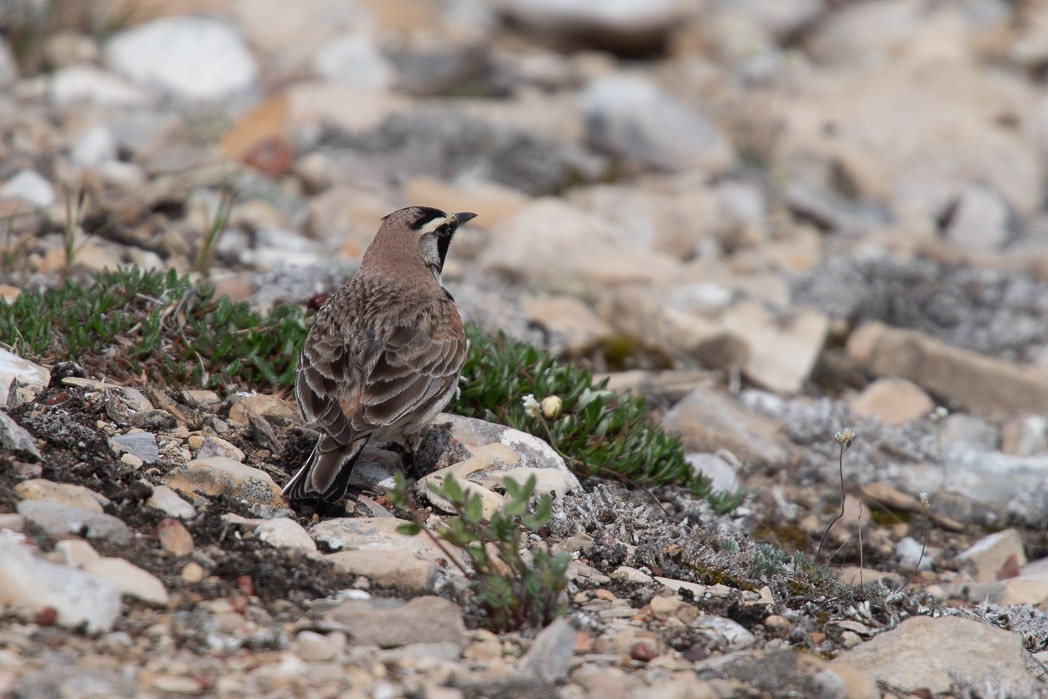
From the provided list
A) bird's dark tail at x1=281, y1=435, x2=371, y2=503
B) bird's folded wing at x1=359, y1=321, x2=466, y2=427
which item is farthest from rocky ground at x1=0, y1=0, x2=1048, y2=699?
bird's folded wing at x1=359, y1=321, x2=466, y2=427

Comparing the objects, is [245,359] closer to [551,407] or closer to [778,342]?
[551,407]

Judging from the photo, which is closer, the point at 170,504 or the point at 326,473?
the point at 170,504

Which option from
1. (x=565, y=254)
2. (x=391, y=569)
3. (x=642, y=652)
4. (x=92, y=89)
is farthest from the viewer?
(x=92, y=89)

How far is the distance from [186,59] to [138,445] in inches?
436

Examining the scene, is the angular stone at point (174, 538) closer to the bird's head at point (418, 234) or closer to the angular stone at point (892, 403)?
the bird's head at point (418, 234)

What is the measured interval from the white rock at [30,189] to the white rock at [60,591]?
6.52 m

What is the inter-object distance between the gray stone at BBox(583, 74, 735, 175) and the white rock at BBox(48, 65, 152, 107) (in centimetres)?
569

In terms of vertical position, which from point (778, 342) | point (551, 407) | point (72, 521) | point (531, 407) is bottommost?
point (778, 342)

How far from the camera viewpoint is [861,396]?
33.3ft

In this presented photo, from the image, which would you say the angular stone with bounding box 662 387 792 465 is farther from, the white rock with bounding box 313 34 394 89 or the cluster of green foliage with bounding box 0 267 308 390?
the white rock with bounding box 313 34 394 89

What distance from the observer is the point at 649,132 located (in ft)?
51.0

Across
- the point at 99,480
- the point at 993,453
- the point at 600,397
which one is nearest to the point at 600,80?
the point at 993,453

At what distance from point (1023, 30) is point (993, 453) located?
16752 millimetres

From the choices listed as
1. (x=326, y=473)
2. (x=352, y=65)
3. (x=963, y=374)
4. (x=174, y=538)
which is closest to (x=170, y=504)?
(x=174, y=538)
